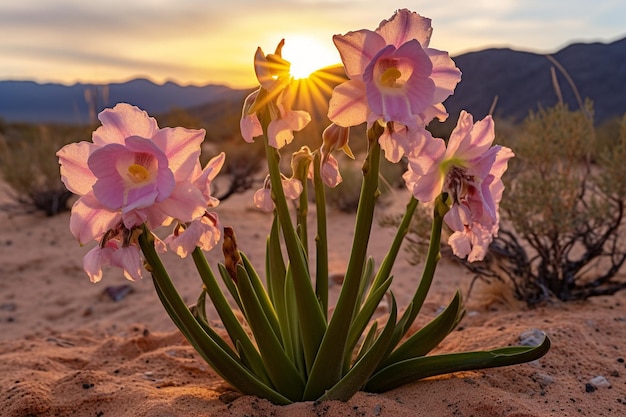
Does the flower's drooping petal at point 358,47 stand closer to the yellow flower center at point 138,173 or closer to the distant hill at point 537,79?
the yellow flower center at point 138,173

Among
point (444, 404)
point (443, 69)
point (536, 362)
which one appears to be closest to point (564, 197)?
point (536, 362)

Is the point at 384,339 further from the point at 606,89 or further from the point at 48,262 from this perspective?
the point at 606,89

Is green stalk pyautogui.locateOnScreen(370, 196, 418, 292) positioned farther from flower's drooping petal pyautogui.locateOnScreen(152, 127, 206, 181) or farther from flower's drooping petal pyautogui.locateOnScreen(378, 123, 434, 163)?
flower's drooping petal pyautogui.locateOnScreen(152, 127, 206, 181)

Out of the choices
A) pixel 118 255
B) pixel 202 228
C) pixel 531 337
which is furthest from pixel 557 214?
pixel 118 255

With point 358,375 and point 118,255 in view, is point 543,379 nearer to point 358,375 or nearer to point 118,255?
point 358,375

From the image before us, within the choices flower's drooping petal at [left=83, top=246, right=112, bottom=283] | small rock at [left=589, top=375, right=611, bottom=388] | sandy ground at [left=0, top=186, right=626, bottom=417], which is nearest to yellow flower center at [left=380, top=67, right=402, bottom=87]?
flower's drooping petal at [left=83, top=246, right=112, bottom=283]

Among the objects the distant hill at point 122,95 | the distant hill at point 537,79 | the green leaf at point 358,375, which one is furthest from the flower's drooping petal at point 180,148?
the distant hill at point 122,95
